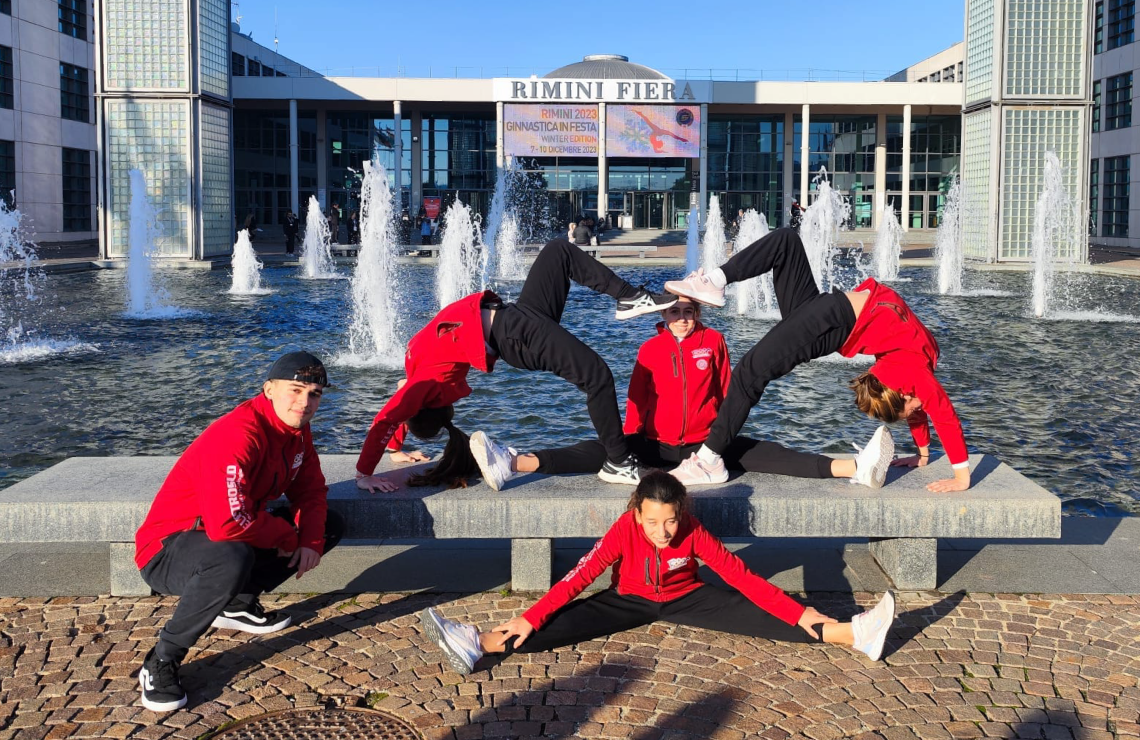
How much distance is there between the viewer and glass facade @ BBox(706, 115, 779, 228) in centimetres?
5656

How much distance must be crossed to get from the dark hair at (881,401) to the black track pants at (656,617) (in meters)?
1.25

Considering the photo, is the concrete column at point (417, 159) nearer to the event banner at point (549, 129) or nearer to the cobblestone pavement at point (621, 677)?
the event banner at point (549, 129)

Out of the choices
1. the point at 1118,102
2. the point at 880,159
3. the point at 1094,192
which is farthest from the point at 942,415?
the point at 880,159

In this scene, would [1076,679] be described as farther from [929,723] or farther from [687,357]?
[687,357]

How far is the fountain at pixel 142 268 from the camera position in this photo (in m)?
19.2

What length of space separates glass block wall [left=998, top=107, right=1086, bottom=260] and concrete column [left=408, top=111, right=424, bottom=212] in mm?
31226

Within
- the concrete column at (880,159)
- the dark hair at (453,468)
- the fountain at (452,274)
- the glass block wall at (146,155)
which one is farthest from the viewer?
the concrete column at (880,159)

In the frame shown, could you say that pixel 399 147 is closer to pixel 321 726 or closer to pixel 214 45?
pixel 214 45

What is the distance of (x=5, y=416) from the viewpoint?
1035 centimetres

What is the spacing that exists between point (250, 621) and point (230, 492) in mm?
791

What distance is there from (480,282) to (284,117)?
104 ft

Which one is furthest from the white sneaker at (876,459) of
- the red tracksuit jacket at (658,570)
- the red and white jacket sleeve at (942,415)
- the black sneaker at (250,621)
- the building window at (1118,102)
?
the building window at (1118,102)

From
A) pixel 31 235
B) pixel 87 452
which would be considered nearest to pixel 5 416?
pixel 87 452

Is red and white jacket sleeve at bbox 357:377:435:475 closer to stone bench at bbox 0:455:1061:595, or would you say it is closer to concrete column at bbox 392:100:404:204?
stone bench at bbox 0:455:1061:595
